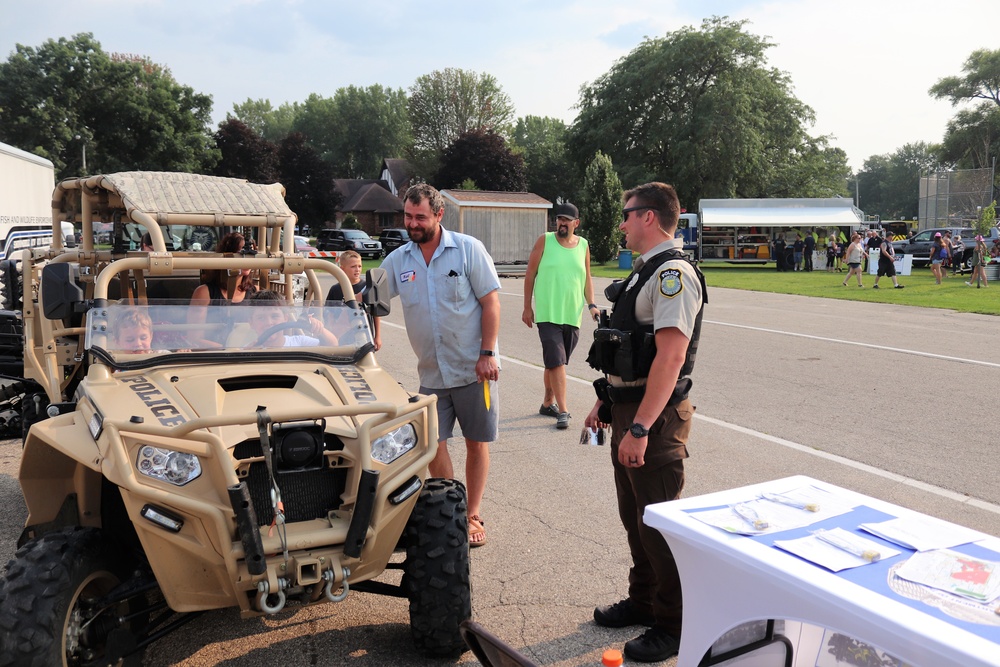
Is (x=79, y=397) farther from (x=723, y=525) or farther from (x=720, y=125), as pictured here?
(x=720, y=125)

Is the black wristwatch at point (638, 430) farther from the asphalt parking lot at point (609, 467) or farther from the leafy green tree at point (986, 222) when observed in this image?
the leafy green tree at point (986, 222)

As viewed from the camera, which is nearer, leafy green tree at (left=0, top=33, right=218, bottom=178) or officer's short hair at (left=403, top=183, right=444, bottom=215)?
officer's short hair at (left=403, top=183, right=444, bottom=215)

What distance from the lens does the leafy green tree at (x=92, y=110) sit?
47562 millimetres

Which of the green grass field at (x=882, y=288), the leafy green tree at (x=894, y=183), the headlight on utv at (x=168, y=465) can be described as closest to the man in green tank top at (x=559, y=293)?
the headlight on utv at (x=168, y=465)

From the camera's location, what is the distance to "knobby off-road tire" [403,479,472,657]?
3510 millimetres

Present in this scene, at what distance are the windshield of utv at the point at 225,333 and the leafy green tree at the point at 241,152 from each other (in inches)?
2418

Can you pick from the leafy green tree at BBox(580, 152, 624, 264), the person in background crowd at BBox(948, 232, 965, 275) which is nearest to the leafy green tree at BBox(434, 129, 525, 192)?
the leafy green tree at BBox(580, 152, 624, 264)

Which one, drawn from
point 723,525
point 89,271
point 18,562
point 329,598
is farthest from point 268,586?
point 89,271

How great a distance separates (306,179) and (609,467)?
6814 cm

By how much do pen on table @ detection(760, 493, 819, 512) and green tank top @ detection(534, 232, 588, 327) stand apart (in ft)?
16.1

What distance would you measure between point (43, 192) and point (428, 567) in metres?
20.1

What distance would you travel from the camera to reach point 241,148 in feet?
206

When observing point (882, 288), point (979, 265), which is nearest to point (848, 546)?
point (882, 288)

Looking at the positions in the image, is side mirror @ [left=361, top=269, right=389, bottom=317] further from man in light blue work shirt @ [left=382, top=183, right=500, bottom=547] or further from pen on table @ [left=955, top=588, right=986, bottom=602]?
pen on table @ [left=955, top=588, right=986, bottom=602]
